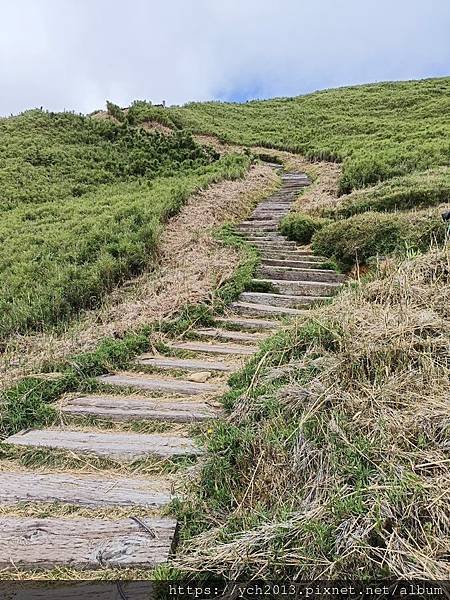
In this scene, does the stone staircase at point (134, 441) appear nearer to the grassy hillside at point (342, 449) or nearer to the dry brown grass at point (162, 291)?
the grassy hillside at point (342, 449)

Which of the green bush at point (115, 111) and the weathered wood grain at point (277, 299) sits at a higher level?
the green bush at point (115, 111)

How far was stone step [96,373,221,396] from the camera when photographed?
13.4ft

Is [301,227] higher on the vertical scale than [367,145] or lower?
lower

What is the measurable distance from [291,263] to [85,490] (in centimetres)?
466

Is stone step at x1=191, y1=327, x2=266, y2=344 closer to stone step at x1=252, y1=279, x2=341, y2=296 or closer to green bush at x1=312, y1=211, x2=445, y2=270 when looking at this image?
stone step at x1=252, y1=279, x2=341, y2=296

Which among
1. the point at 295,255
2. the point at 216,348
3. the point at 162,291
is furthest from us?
the point at 295,255

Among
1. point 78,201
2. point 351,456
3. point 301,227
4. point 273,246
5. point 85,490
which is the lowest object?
point 85,490

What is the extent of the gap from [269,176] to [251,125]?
9345 millimetres

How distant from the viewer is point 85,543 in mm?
2447

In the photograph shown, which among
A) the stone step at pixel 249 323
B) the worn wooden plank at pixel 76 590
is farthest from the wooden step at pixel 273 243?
the worn wooden plank at pixel 76 590

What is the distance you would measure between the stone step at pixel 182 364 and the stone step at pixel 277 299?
1564 mm

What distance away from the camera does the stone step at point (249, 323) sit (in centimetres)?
537

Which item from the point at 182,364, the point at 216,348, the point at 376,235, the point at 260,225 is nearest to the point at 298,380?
the point at 182,364

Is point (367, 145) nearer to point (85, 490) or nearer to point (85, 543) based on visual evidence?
point (85, 490)
